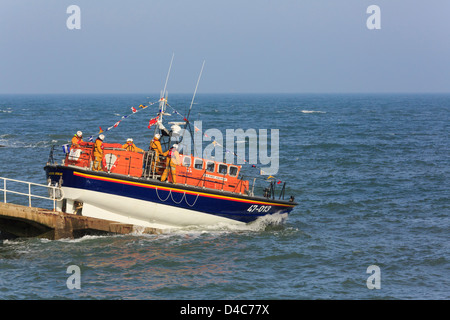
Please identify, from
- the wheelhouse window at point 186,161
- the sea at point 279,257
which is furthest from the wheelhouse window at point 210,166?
the sea at point 279,257

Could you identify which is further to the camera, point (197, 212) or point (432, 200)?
point (432, 200)

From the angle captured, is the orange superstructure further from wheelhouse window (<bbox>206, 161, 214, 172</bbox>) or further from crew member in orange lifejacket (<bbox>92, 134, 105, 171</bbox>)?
crew member in orange lifejacket (<bbox>92, 134, 105, 171</bbox>)

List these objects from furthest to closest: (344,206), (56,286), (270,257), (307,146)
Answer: (307,146) → (344,206) → (270,257) → (56,286)

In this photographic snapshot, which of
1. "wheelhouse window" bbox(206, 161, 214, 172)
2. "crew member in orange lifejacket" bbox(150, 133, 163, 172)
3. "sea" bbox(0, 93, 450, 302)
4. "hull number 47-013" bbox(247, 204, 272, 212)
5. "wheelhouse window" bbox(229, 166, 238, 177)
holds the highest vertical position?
"crew member in orange lifejacket" bbox(150, 133, 163, 172)

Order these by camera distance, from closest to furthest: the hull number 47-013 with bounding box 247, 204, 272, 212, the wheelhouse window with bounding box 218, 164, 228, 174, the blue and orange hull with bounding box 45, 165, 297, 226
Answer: the blue and orange hull with bounding box 45, 165, 297, 226 < the wheelhouse window with bounding box 218, 164, 228, 174 < the hull number 47-013 with bounding box 247, 204, 272, 212

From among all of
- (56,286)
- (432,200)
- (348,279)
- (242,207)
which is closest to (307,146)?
(432,200)

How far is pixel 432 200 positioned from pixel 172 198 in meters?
16.6

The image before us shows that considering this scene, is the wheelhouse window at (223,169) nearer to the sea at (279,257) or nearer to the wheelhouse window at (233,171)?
the wheelhouse window at (233,171)

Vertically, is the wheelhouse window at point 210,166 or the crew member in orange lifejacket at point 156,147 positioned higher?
the crew member in orange lifejacket at point 156,147

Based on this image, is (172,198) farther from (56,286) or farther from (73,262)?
(56,286)

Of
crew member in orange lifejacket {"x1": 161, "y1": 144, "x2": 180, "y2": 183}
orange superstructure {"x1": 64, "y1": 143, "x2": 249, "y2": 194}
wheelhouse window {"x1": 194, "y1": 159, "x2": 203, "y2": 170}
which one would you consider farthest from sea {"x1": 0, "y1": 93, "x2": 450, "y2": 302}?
wheelhouse window {"x1": 194, "y1": 159, "x2": 203, "y2": 170}

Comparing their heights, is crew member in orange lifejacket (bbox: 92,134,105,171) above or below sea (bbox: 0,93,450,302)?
above

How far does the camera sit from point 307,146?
56.7 meters
